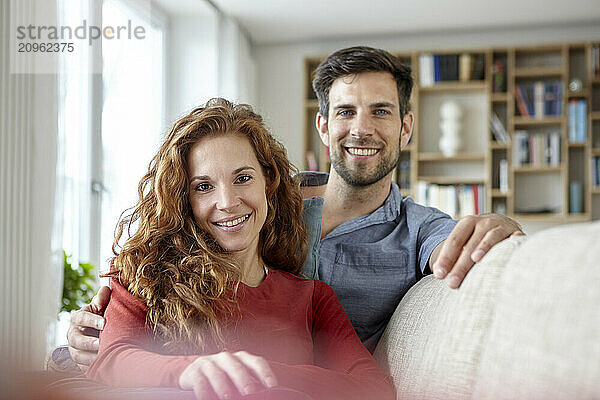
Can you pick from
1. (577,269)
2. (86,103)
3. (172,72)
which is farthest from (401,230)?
(172,72)

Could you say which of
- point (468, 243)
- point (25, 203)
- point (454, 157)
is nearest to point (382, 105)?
point (468, 243)

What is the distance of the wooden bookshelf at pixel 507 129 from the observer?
15.9ft

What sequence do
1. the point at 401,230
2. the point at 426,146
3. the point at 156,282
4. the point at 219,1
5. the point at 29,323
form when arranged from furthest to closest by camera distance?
1. the point at 426,146
2. the point at 219,1
3. the point at 29,323
4. the point at 401,230
5. the point at 156,282

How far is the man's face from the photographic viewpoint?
1966mm

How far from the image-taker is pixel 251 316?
1.34m

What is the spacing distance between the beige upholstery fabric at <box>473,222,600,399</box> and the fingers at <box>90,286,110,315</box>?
77 centimetres

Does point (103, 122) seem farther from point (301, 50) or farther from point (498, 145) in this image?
point (498, 145)

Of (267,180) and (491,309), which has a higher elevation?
(267,180)

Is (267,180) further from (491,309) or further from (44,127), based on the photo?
(44,127)

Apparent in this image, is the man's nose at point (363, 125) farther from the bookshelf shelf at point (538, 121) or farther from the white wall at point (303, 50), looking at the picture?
the bookshelf shelf at point (538, 121)

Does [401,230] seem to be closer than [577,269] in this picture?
No

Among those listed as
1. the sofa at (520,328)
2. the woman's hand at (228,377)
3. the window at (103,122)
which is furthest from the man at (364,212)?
the window at (103,122)

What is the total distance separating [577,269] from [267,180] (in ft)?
2.76

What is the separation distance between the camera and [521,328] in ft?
2.98
